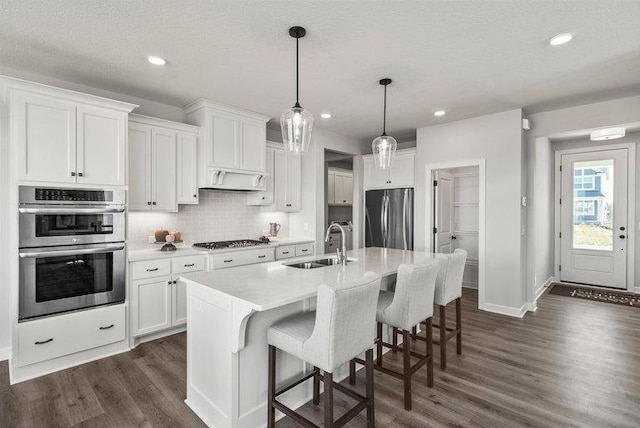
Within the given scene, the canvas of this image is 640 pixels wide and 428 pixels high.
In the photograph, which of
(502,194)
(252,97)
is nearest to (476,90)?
(502,194)

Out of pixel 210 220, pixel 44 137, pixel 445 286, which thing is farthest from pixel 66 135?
pixel 445 286

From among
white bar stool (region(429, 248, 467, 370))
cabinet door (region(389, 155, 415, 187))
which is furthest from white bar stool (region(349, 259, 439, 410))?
cabinet door (region(389, 155, 415, 187))

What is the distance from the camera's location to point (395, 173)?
18.0ft

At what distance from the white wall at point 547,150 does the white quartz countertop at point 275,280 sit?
8.37 feet

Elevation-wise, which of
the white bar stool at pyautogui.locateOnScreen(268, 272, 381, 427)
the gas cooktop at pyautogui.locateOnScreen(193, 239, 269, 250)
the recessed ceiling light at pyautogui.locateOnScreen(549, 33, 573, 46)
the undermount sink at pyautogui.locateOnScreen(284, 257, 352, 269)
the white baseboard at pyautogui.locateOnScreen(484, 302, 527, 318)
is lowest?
the white baseboard at pyautogui.locateOnScreen(484, 302, 527, 318)

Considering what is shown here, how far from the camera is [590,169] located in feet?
18.6

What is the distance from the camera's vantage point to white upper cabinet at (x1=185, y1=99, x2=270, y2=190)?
13.1 feet

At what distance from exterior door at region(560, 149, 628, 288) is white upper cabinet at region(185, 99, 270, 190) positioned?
5368mm

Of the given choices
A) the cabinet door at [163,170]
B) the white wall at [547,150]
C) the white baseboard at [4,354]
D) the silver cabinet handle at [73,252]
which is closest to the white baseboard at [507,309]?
the white wall at [547,150]

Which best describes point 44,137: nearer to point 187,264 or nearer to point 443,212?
point 187,264

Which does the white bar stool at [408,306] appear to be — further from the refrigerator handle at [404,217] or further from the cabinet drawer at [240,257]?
the refrigerator handle at [404,217]

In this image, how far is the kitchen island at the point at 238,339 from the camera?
1.89 meters

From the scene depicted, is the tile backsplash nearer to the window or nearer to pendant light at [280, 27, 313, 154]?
pendant light at [280, 27, 313, 154]

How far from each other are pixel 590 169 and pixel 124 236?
7058 millimetres
